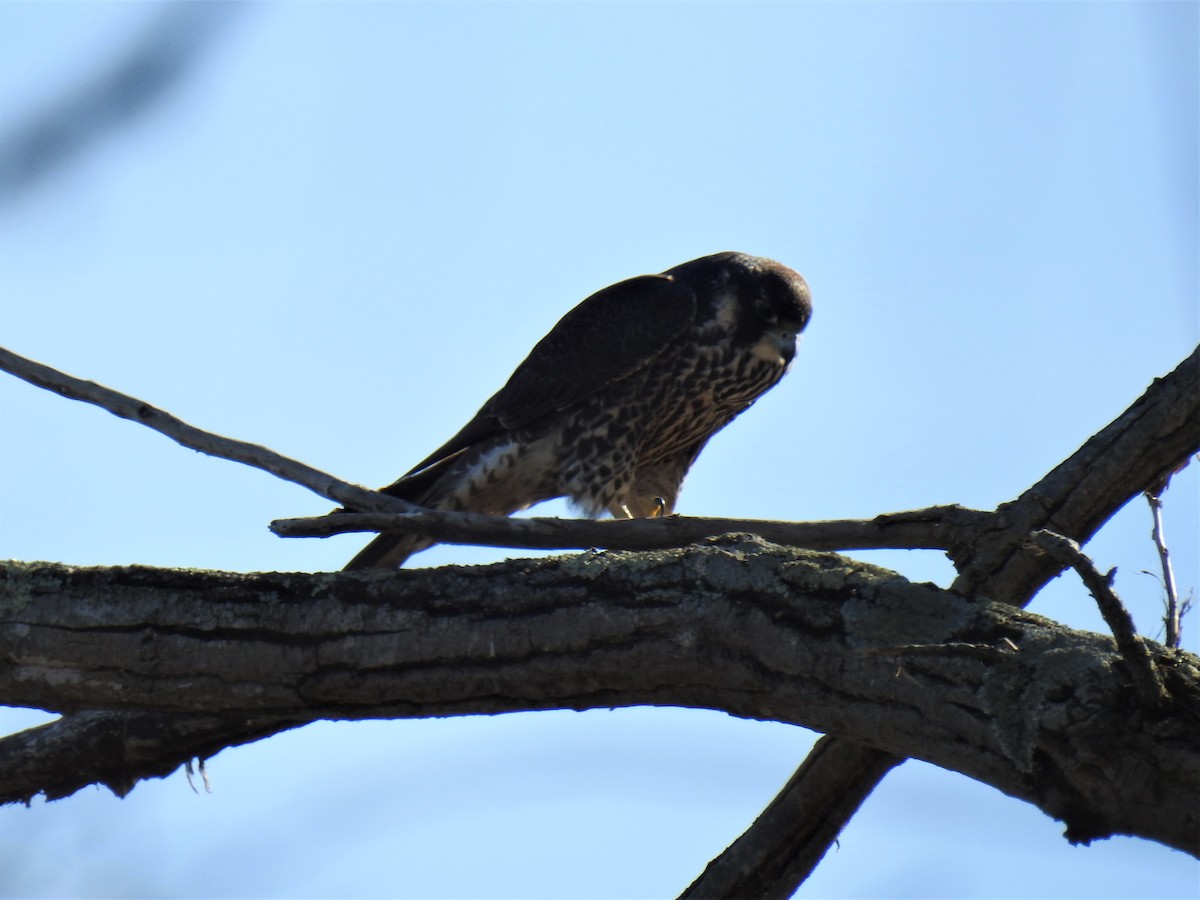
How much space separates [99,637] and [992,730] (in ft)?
4.99

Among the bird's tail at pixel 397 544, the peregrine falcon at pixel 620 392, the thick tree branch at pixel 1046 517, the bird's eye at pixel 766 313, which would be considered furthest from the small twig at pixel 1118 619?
the bird's eye at pixel 766 313

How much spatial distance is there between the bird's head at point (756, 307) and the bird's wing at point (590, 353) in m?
0.09

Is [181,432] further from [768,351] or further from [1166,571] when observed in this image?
[768,351]

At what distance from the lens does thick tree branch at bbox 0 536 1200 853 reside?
2174 millimetres

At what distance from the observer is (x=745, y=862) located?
272cm

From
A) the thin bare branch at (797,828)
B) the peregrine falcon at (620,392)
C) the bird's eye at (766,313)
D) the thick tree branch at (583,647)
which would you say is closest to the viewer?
the thick tree branch at (583,647)

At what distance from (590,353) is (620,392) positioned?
0.21m

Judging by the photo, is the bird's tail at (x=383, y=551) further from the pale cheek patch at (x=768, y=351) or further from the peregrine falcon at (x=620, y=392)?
the pale cheek patch at (x=768, y=351)

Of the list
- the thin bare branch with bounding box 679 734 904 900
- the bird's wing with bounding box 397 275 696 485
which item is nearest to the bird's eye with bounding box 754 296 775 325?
the bird's wing with bounding box 397 275 696 485

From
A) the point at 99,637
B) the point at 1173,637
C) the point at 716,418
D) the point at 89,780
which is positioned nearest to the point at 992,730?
the point at 1173,637

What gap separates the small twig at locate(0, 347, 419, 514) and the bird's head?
2.78 metres

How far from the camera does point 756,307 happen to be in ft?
18.7

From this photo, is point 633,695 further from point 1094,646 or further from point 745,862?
point 1094,646

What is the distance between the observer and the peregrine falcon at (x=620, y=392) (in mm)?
5543
